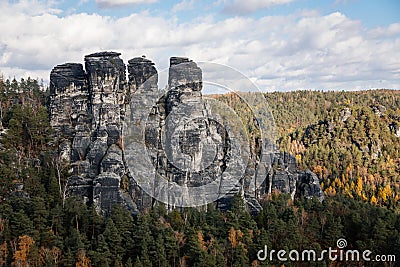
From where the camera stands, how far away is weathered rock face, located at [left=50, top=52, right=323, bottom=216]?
1715 inches

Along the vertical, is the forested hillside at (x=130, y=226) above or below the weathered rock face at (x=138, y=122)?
below

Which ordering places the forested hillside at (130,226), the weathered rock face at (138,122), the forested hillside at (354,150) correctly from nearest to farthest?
the forested hillside at (130,226)
the weathered rock face at (138,122)
the forested hillside at (354,150)

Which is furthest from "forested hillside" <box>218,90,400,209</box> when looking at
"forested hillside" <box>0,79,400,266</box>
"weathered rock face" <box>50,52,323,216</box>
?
"weathered rock face" <box>50,52,323,216</box>

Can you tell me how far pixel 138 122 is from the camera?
46.6 m

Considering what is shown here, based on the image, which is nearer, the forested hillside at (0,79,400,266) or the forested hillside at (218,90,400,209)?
the forested hillside at (0,79,400,266)

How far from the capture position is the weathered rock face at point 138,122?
43.6 meters

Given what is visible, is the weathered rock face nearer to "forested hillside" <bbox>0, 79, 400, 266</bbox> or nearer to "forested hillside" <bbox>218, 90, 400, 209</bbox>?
"forested hillside" <bbox>0, 79, 400, 266</bbox>

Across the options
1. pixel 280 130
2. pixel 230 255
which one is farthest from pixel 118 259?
pixel 280 130

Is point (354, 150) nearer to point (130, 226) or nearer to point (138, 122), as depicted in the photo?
point (138, 122)

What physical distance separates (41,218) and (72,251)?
4.15m

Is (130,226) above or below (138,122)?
below

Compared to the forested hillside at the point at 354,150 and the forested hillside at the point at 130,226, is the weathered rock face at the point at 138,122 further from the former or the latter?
the forested hillside at the point at 354,150

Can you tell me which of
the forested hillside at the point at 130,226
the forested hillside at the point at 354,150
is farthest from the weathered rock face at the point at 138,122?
the forested hillside at the point at 354,150

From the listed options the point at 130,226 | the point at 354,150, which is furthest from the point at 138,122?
the point at 354,150
